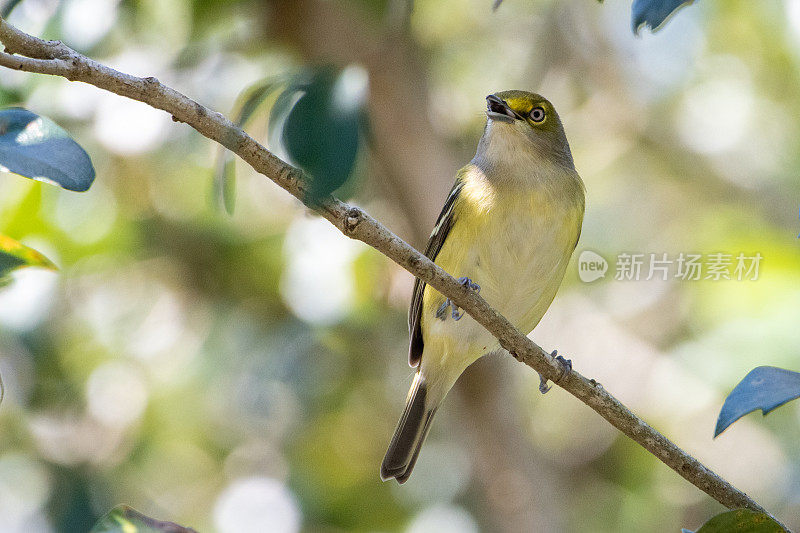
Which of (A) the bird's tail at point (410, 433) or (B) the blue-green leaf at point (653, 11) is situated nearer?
(B) the blue-green leaf at point (653, 11)

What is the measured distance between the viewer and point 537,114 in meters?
3.92

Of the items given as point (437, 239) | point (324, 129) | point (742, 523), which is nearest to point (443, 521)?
point (437, 239)

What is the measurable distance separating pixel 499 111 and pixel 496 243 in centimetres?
72

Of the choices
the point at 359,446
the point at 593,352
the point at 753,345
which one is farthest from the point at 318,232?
the point at 753,345

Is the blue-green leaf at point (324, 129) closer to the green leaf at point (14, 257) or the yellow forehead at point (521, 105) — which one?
the green leaf at point (14, 257)

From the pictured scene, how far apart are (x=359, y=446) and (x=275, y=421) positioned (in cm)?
63

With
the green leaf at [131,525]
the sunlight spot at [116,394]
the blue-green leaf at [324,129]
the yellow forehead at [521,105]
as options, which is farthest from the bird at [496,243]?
the sunlight spot at [116,394]

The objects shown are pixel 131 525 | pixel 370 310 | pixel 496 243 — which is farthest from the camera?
pixel 370 310

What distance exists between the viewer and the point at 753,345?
455 centimetres

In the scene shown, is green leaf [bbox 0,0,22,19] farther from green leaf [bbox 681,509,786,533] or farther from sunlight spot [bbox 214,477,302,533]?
sunlight spot [bbox 214,477,302,533]

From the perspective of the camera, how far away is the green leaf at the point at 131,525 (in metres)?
1.54

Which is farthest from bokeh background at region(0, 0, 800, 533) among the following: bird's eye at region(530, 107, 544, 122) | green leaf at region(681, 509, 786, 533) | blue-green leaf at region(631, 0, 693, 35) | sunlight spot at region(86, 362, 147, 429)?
green leaf at region(681, 509, 786, 533)

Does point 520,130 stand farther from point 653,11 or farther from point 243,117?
point 243,117

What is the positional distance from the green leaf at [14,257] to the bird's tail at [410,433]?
1.93m
